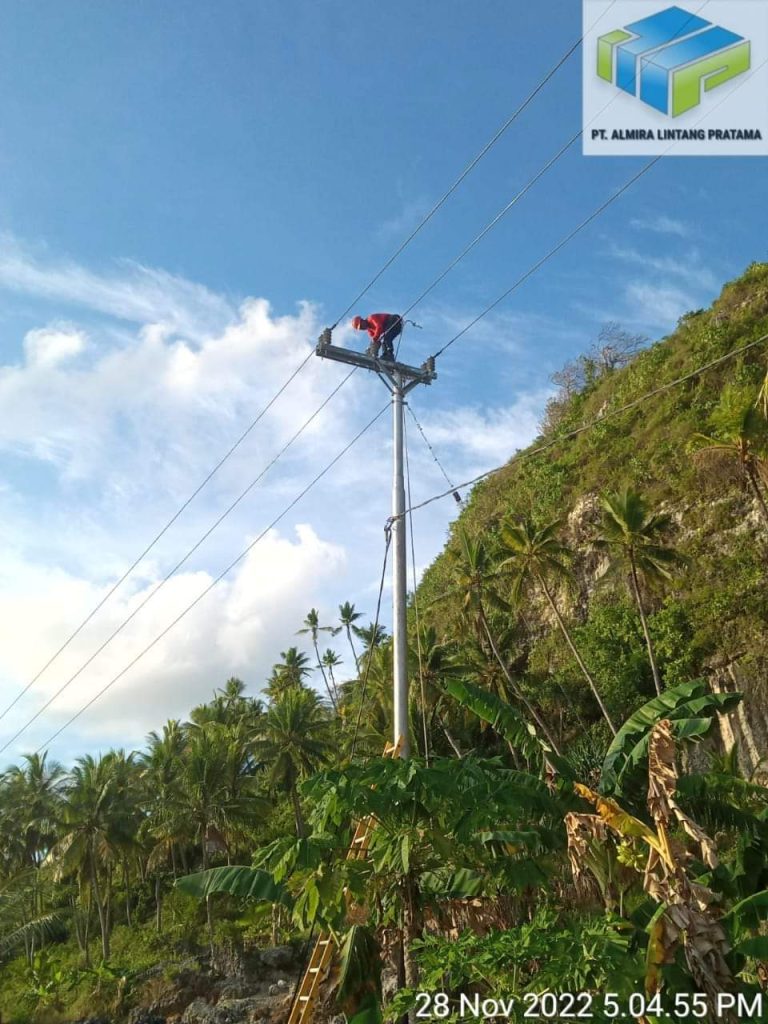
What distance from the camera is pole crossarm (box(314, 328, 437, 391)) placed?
49.5 ft

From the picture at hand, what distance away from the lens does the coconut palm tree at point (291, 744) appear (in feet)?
128

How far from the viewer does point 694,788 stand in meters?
13.1

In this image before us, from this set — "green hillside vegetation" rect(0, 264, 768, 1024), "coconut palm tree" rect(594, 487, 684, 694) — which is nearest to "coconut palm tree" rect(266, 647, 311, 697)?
"green hillside vegetation" rect(0, 264, 768, 1024)

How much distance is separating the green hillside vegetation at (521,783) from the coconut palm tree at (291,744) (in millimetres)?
166

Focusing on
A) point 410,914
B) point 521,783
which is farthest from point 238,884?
point 521,783

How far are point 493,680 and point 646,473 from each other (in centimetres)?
1307

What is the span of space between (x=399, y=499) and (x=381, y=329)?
131 inches

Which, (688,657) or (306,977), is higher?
(688,657)

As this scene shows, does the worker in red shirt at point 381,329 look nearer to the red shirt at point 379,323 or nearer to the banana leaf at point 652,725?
the red shirt at point 379,323

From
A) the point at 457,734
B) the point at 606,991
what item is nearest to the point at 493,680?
the point at 457,734

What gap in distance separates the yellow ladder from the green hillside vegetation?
0.29m

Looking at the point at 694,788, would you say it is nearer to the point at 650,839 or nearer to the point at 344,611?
the point at 650,839
